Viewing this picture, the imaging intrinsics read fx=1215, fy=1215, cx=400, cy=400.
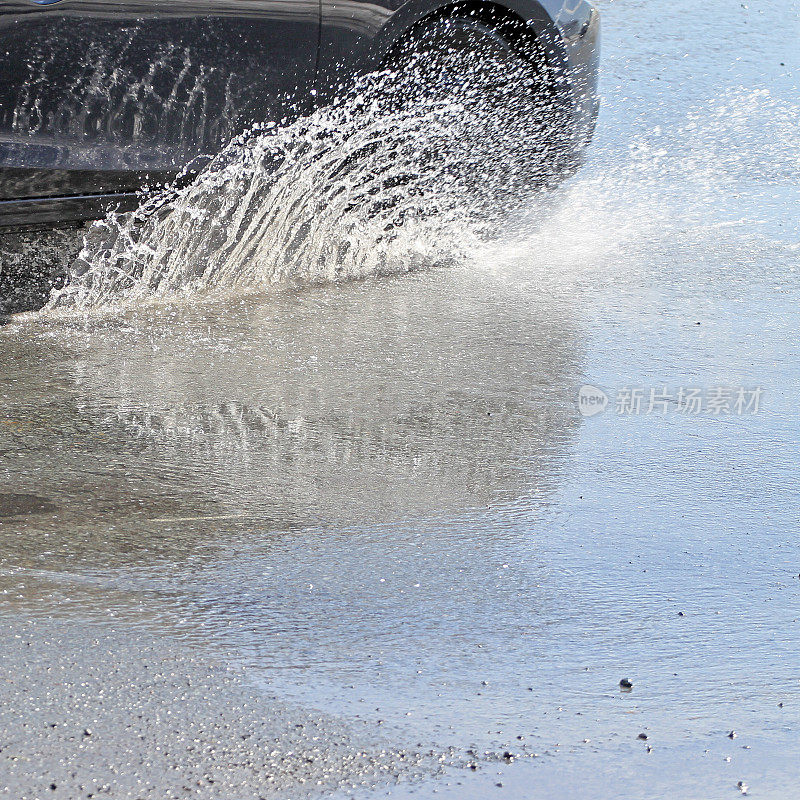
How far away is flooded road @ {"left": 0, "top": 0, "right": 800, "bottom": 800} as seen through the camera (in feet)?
6.92

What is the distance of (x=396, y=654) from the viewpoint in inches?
94.5

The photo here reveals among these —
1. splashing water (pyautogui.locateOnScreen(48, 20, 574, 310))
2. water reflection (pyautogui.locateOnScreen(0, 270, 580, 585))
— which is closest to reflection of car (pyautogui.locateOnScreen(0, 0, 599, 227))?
splashing water (pyautogui.locateOnScreen(48, 20, 574, 310))

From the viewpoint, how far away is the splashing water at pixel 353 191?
447 cm

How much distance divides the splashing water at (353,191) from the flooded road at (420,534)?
152 millimetres

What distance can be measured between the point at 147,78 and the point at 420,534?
2119 millimetres

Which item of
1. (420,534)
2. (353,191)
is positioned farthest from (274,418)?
(353,191)

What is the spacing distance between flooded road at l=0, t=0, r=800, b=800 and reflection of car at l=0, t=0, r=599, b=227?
54 centimetres

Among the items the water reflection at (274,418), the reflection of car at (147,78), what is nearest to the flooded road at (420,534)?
the water reflection at (274,418)

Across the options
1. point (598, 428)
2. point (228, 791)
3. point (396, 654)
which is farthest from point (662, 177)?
point (228, 791)

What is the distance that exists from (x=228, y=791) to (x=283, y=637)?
1.65 feet

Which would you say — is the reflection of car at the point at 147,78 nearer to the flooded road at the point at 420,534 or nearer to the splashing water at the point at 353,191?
the splashing water at the point at 353,191

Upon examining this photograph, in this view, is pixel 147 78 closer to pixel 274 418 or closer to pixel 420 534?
pixel 274 418

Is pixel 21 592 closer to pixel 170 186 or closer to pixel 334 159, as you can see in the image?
pixel 170 186

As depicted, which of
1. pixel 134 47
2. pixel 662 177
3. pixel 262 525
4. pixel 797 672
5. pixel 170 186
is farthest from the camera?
pixel 662 177
